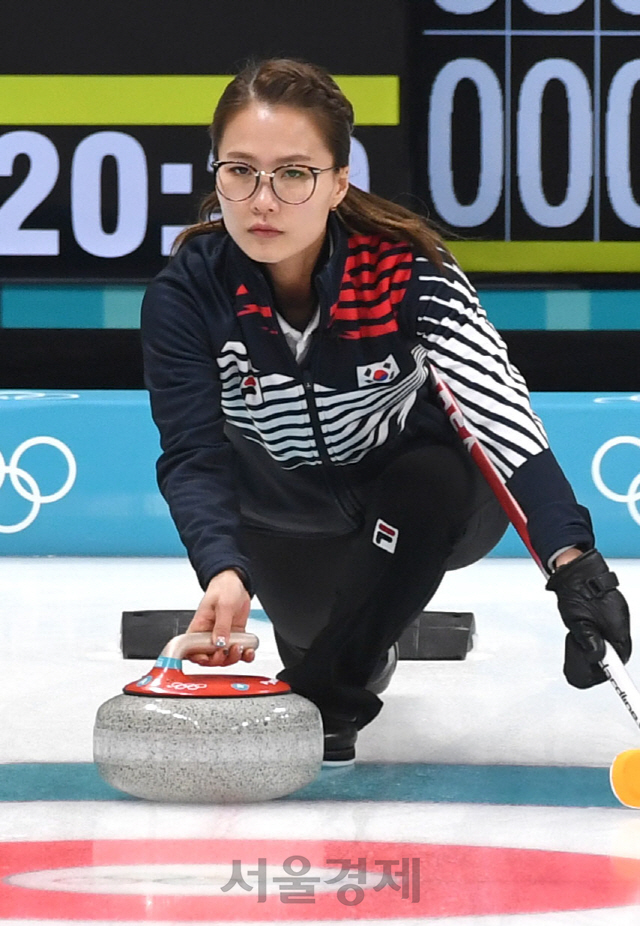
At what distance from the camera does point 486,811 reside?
5.17ft

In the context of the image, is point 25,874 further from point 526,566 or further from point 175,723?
point 526,566

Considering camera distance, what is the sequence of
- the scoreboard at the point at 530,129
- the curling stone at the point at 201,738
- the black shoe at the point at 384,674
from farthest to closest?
1. the scoreboard at the point at 530,129
2. the black shoe at the point at 384,674
3. the curling stone at the point at 201,738

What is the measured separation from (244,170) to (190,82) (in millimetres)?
2443

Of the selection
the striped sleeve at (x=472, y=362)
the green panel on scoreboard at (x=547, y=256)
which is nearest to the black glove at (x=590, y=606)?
the striped sleeve at (x=472, y=362)

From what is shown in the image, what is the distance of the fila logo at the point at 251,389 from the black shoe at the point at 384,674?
381 millimetres

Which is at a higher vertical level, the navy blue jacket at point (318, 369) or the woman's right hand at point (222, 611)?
the navy blue jacket at point (318, 369)

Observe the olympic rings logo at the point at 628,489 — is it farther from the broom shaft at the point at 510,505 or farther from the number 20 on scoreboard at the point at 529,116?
the broom shaft at the point at 510,505

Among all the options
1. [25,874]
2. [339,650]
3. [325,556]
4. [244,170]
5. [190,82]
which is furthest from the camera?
[190,82]

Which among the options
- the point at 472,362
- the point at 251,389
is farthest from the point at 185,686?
the point at 472,362

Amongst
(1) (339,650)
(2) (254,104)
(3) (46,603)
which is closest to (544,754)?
(1) (339,650)

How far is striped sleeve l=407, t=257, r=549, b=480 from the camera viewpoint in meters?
1.70

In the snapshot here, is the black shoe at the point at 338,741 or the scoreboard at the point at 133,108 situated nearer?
the black shoe at the point at 338,741

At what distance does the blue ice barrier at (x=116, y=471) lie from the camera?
3.81 metres

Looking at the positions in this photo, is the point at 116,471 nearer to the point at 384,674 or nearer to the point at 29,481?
the point at 29,481
